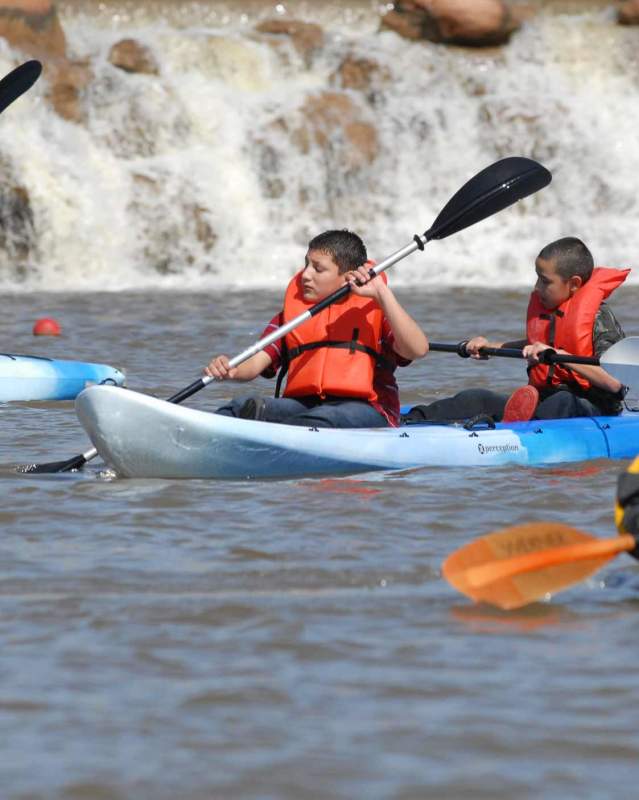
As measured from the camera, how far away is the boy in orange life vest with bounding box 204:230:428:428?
5926mm

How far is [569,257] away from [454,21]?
1297cm

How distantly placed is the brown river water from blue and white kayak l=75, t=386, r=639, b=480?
9 cm

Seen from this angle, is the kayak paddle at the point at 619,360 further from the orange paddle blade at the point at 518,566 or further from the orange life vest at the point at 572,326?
the orange paddle blade at the point at 518,566

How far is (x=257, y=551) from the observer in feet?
15.1

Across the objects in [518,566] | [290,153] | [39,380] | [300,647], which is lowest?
[300,647]

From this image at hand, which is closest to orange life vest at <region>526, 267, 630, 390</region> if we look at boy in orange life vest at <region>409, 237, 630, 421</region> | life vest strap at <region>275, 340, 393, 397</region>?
boy in orange life vest at <region>409, 237, 630, 421</region>

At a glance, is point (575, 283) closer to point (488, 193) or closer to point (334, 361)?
point (488, 193)

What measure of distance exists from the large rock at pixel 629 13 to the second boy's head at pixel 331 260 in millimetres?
14608

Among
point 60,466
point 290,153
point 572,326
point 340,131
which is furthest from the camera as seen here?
point 340,131

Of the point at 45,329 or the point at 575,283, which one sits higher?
the point at 575,283

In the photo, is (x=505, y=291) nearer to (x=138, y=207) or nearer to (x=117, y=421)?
(x=138, y=207)

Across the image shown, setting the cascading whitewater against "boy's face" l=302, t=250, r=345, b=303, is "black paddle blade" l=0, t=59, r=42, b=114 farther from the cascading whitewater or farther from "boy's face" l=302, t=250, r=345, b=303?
the cascading whitewater

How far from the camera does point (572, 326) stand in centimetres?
639

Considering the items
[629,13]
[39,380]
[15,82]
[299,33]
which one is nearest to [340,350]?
[39,380]
